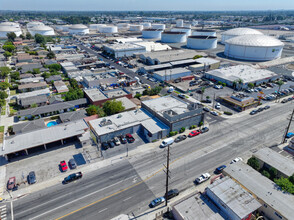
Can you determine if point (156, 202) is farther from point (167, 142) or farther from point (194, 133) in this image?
point (194, 133)

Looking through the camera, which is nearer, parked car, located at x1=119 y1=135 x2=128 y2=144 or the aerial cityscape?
the aerial cityscape

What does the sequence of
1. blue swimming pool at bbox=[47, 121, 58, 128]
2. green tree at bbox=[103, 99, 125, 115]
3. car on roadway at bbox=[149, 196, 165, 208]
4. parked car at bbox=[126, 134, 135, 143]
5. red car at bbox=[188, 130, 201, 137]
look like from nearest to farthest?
car on roadway at bbox=[149, 196, 165, 208] → parked car at bbox=[126, 134, 135, 143] → red car at bbox=[188, 130, 201, 137] → blue swimming pool at bbox=[47, 121, 58, 128] → green tree at bbox=[103, 99, 125, 115]

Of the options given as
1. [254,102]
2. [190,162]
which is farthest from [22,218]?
[254,102]

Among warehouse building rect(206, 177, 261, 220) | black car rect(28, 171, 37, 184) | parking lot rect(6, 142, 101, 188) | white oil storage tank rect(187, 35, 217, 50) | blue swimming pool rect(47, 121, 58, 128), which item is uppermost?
white oil storage tank rect(187, 35, 217, 50)

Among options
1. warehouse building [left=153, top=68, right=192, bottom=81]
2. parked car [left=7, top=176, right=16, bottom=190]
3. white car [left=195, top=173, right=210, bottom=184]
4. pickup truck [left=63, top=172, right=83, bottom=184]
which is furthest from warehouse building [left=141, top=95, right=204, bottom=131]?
parked car [left=7, top=176, right=16, bottom=190]

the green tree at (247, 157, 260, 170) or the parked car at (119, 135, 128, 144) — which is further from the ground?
the green tree at (247, 157, 260, 170)

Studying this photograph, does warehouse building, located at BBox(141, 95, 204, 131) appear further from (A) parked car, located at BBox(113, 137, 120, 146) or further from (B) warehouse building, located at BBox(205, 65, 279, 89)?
(B) warehouse building, located at BBox(205, 65, 279, 89)

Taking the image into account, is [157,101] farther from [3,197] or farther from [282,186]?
[3,197]

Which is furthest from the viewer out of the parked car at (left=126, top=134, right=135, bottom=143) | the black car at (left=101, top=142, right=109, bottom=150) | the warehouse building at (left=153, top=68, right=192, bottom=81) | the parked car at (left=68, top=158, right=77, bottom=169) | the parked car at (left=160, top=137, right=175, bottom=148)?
the warehouse building at (left=153, top=68, right=192, bottom=81)

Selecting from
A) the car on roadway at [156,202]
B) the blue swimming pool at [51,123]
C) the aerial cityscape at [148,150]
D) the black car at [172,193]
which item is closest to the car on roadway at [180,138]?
the aerial cityscape at [148,150]
